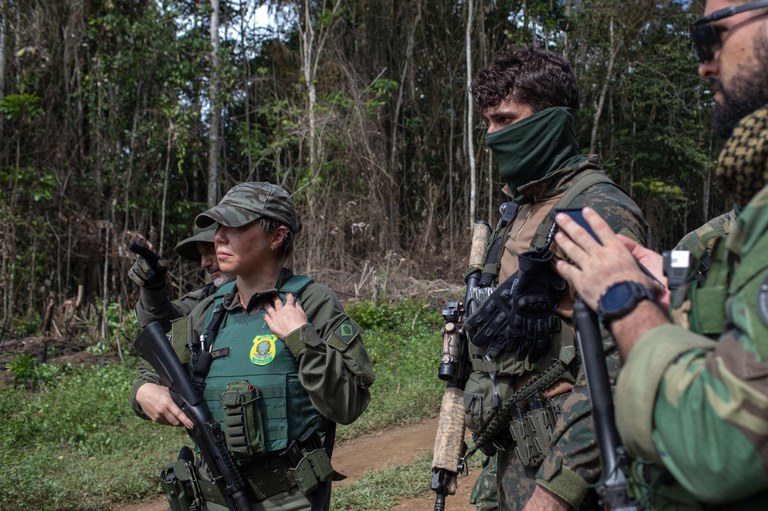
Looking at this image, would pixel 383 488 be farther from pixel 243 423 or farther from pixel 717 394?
pixel 717 394

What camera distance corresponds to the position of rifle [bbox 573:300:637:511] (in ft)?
5.31

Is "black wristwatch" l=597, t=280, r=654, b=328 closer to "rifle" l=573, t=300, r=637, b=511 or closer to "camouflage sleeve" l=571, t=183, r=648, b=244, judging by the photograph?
"rifle" l=573, t=300, r=637, b=511

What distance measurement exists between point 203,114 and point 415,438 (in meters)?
9.49

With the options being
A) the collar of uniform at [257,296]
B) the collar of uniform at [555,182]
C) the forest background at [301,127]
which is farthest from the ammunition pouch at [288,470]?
the forest background at [301,127]

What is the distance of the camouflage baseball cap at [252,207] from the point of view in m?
3.08

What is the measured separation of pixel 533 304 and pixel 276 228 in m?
1.28

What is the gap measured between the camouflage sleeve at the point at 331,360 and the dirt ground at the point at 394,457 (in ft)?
9.04

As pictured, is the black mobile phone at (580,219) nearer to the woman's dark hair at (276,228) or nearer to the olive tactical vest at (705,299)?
the olive tactical vest at (705,299)

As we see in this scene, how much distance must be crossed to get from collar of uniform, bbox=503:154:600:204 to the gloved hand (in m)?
0.44

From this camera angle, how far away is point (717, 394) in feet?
4.20

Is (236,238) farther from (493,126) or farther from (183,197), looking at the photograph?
(183,197)

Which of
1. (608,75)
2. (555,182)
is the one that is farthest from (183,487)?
(608,75)

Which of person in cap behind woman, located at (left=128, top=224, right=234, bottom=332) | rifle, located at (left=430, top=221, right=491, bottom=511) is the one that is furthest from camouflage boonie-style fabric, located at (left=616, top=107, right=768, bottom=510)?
person in cap behind woman, located at (left=128, top=224, right=234, bottom=332)

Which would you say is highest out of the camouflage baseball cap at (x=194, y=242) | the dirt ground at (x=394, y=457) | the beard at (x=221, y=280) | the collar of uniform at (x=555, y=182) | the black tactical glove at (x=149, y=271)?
the collar of uniform at (x=555, y=182)
